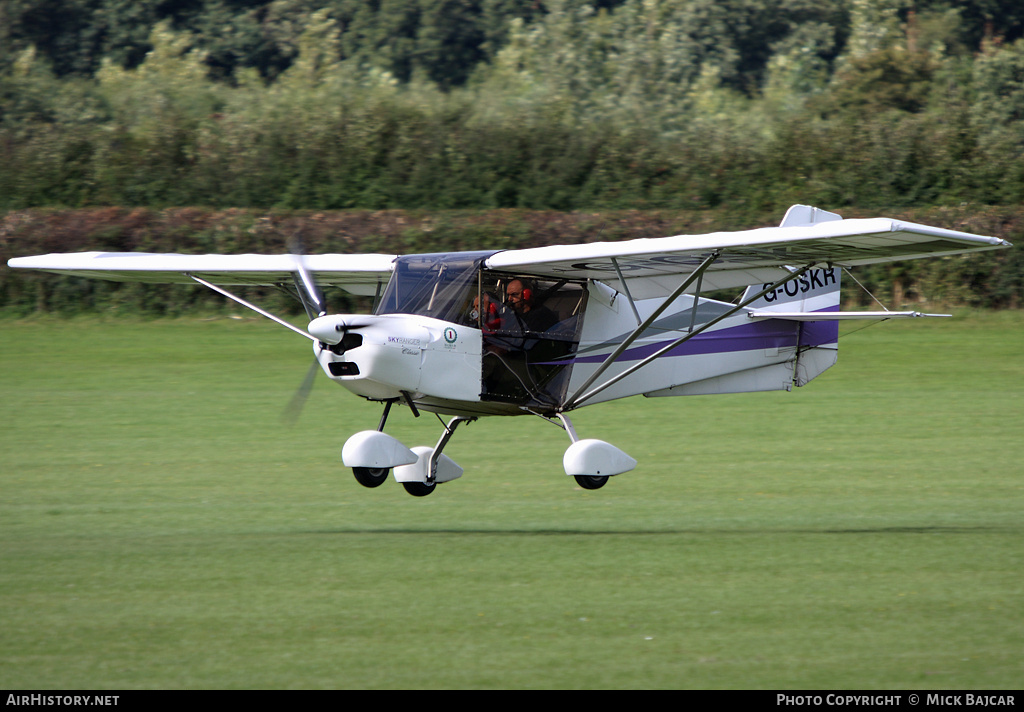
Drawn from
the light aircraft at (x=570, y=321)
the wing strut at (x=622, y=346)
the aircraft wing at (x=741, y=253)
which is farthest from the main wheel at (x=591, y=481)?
the aircraft wing at (x=741, y=253)

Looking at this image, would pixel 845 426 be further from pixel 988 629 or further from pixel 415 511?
pixel 988 629

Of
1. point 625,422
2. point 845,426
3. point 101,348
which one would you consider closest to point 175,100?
point 101,348

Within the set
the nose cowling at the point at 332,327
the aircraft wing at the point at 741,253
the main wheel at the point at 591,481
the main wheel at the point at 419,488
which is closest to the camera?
the aircraft wing at the point at 741,253

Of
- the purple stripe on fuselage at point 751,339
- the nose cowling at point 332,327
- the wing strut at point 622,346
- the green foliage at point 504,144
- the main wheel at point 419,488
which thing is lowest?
the green foliage at point 504,144

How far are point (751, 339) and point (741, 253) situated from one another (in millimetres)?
2549

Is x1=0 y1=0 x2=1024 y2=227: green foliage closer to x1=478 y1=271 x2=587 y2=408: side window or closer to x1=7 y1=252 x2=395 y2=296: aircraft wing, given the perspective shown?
x1=7 y1=252 x2=395 y2=296: aircraft wing

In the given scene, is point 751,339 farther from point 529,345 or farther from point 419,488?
point 419,488

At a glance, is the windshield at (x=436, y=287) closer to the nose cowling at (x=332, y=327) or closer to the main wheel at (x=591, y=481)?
the nose cowling at (x=332, y=327)

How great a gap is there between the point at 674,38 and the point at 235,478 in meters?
40.4

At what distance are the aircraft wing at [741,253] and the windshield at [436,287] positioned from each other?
0.24 m

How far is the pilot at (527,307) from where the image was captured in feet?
36.1

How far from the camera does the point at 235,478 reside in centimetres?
1400

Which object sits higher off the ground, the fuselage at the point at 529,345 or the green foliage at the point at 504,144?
the fuselage at the point at 529,345

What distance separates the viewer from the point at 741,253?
10.4 m
